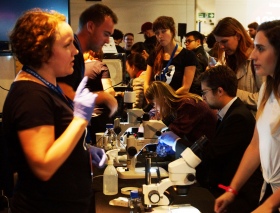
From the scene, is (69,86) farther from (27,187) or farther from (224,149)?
(224,149)

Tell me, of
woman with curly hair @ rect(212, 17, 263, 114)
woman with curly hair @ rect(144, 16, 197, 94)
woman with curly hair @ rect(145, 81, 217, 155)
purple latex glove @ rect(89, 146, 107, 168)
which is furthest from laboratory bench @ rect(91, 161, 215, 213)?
woman with curly hair @ rect(144, 16, 197, 94)

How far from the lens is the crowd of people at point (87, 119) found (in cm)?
129

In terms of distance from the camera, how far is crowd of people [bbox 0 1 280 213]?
1.29 metres

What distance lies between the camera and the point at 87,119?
1.35 m

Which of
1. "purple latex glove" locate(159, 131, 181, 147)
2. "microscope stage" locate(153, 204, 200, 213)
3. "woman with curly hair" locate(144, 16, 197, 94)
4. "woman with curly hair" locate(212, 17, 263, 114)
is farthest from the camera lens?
"woman with curly hair" locate(144, 16, 197, 94)

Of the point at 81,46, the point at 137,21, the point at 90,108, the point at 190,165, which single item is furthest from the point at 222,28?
the point at 137,21

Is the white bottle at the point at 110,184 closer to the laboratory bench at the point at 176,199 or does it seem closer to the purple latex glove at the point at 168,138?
the laboratory bench at the point at 176,199

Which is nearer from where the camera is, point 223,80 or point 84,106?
point 84,106

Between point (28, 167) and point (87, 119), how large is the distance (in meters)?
0.23

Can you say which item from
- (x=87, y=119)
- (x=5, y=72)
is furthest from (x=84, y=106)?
(x=5, y=72)

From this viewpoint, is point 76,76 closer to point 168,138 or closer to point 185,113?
point 168,138

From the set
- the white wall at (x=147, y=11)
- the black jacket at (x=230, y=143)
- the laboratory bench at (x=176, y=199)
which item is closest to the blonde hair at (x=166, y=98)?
the black jacket at (x=230, y=143)

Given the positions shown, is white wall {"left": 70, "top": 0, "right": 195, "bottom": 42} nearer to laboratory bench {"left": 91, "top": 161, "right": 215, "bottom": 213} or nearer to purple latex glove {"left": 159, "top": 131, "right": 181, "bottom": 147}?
purple latex glove {"left": 159, "top": 131, "right": 181, "bottom": 147}

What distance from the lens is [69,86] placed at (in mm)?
1942
